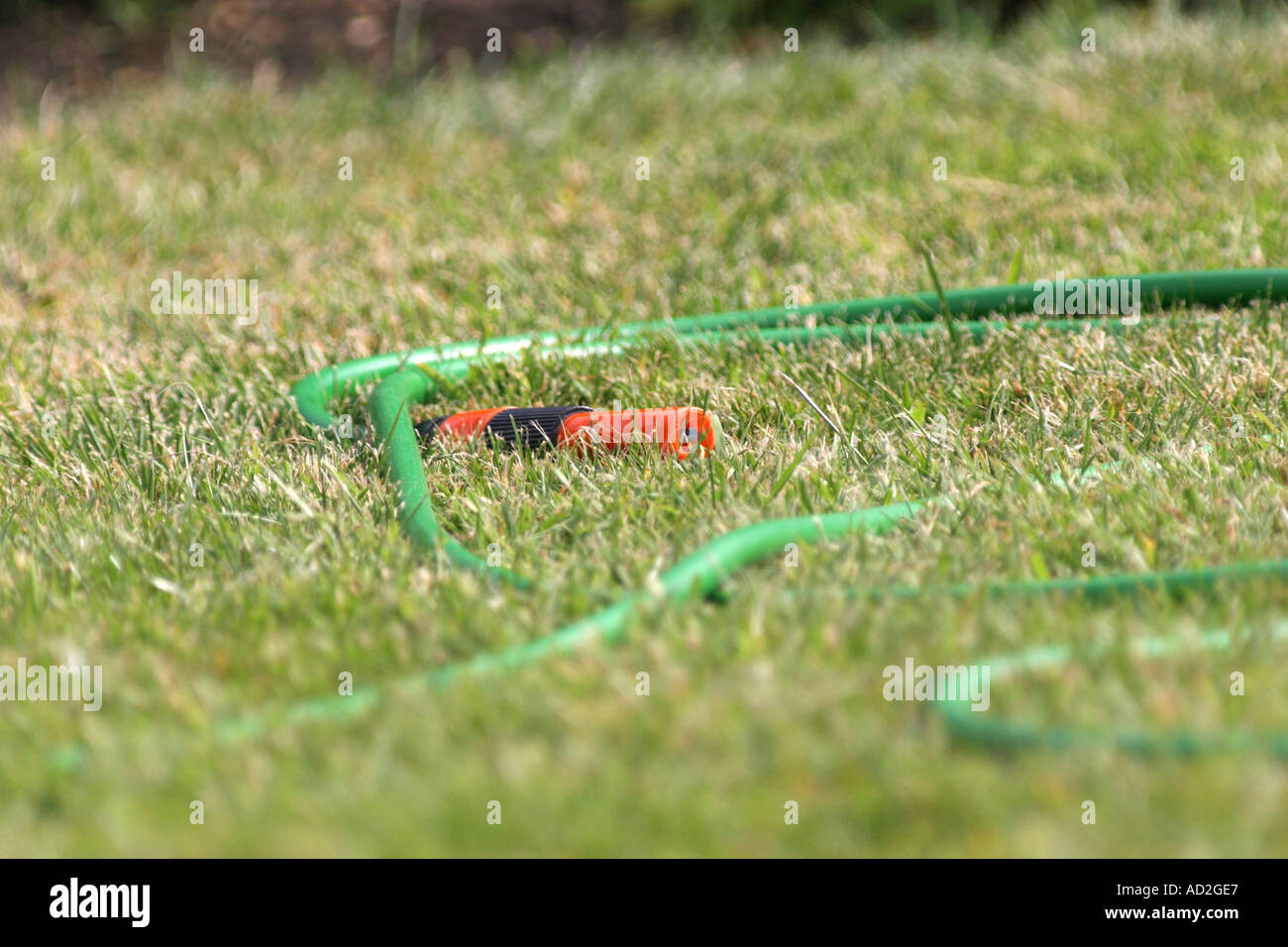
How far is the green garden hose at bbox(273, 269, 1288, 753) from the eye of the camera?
162 cm

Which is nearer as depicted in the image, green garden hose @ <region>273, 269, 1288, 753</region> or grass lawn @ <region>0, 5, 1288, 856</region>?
grass lawn @ <region>0, 5, 1288, 856</region>

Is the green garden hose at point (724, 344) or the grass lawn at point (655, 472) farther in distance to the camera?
the green garden hose at point (724, 344)

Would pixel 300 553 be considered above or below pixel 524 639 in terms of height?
above

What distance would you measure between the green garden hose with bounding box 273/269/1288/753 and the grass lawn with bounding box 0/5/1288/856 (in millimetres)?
34

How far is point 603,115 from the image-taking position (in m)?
5.20

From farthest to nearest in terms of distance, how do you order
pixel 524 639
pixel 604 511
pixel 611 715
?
pixel 604 511 → pixel 524 639 → pixel 611 715

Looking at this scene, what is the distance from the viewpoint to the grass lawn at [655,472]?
4.68 ft

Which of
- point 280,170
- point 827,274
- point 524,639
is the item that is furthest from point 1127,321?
point 280,170

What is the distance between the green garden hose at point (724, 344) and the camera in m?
1.62

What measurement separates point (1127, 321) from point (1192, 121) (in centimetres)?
186

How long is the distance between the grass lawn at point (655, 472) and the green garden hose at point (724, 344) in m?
0.03

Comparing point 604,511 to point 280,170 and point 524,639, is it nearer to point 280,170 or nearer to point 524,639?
point 524,639

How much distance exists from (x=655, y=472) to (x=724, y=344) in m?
0.64
